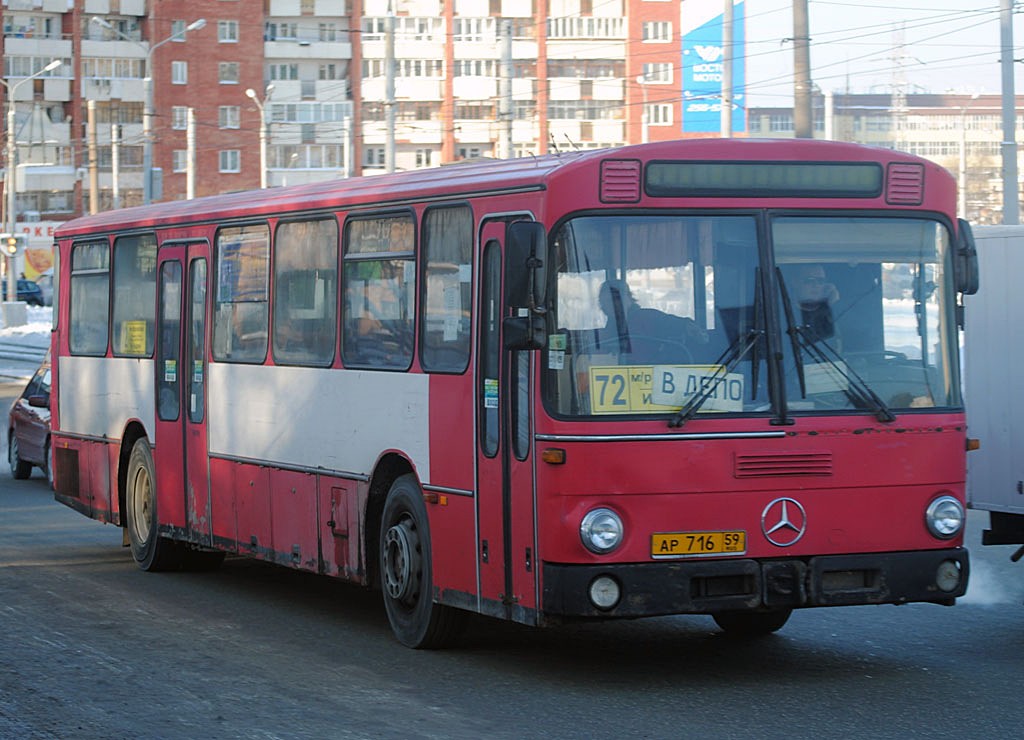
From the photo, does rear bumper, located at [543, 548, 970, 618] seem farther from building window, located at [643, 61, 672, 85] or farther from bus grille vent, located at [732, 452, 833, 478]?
building window, located at [643, 61, 672, 85]

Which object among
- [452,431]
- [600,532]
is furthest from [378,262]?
[600,532]

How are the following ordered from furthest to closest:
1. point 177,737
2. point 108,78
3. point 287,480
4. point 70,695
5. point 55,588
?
point 108,78 < point 55,588 < point 287,480 < point 70,695 < point 177,737

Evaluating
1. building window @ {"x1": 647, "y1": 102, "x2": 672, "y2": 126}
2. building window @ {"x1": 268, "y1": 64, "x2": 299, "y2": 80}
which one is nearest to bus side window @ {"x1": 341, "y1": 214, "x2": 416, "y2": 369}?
building window @ {"x1": 268, "y1": 64, "x2": 299, "y2": 80}

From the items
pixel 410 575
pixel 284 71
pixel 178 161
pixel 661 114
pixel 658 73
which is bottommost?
pixel 410 575

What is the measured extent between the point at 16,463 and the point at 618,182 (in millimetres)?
14729

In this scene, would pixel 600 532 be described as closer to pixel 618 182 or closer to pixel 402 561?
pixel 618 182

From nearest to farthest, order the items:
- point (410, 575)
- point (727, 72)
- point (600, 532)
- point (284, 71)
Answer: point (600, 532) → point (410, 575) → point (727, 72) → point (284, 71)

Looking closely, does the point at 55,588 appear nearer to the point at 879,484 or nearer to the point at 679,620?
the point at 679,620

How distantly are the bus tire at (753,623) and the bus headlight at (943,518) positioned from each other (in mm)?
1524

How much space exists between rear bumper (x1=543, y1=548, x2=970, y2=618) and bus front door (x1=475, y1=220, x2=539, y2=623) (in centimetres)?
30

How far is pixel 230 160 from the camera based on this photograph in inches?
4237

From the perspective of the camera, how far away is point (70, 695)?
863 centimetres

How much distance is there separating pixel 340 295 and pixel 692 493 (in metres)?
3.20

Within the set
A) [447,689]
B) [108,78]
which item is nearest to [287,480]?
[447,689]
